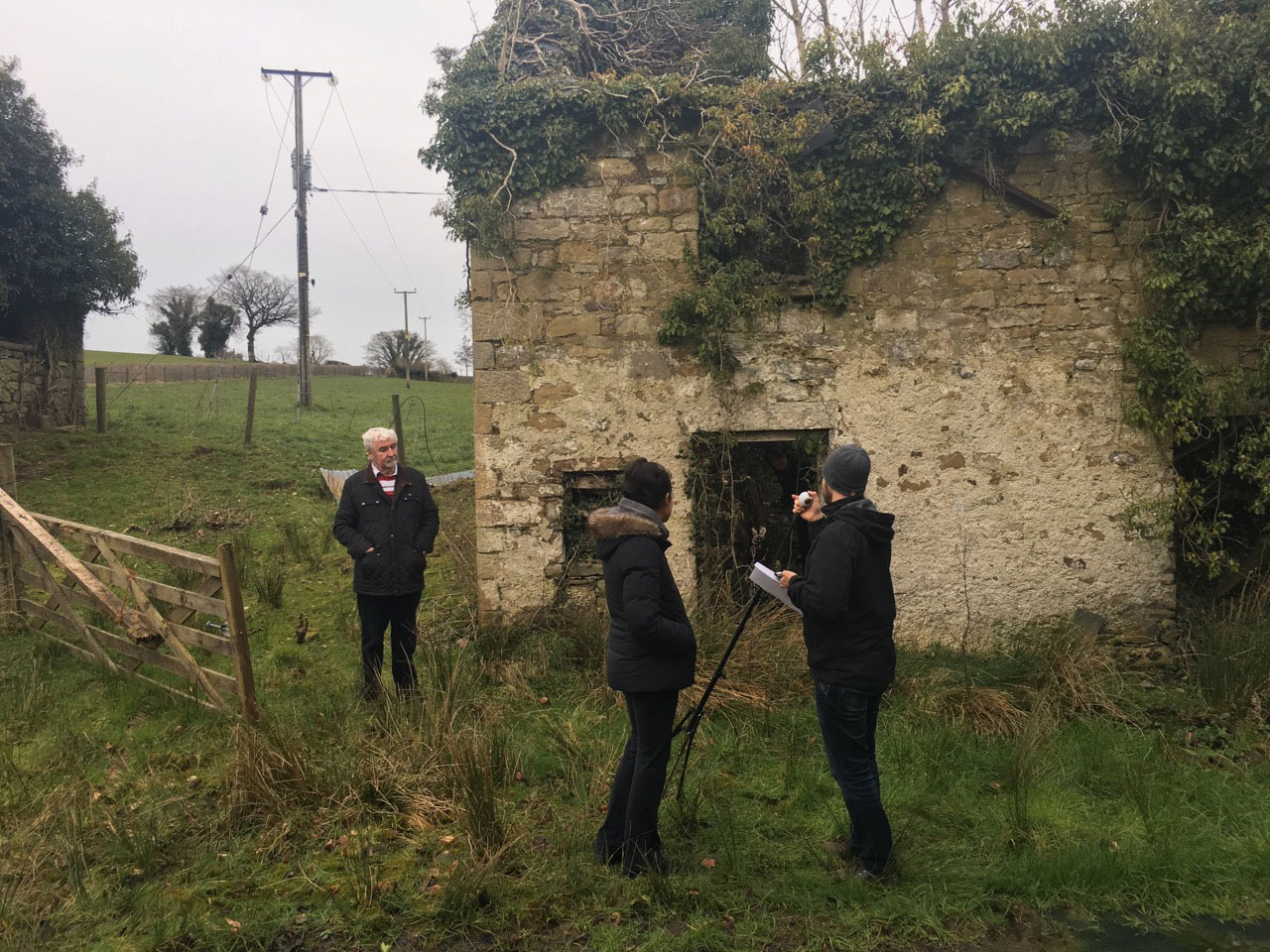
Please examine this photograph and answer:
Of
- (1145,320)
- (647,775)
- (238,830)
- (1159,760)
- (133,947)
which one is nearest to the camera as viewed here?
(133,947)

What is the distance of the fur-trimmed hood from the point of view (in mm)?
3453

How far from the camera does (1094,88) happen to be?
257 inches

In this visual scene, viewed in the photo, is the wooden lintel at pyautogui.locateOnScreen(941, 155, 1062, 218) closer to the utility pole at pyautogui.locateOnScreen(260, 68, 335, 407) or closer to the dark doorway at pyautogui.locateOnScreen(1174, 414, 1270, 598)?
the dark doorway at pyautogui.locateOnScreen(1174, 414, 1270, 598)

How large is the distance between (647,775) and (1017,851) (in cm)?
182

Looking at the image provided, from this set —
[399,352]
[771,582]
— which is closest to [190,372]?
[399,352]

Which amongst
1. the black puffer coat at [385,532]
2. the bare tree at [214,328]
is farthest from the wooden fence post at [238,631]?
the bare tree at [214,328]

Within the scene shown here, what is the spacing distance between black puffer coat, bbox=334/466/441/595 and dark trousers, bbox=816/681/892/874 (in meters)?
2.79

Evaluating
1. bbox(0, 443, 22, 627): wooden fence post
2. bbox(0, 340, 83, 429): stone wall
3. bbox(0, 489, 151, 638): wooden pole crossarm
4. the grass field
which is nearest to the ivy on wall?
the grass field

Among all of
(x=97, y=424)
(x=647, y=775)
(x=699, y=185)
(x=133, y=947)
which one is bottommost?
(x=133, y=947)

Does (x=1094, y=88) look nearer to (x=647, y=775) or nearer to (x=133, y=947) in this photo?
(x=647, y=775)

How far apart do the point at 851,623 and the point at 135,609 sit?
187 inches

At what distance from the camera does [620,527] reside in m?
3.46

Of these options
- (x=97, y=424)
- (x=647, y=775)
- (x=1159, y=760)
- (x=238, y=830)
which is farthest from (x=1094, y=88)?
(x=97, y=424)

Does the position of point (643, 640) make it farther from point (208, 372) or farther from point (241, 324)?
point (241, 324)
